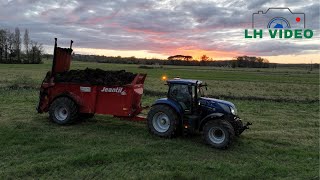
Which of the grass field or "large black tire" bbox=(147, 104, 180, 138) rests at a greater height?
"large black tire" bbox=(147, 104, 180, 138)

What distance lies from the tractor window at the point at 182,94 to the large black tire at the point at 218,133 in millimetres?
998

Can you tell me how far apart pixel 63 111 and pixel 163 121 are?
3833 mm

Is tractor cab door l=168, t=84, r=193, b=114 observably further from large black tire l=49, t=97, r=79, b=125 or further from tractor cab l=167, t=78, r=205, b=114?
large black tire l=49, t=97, r=79, b=125

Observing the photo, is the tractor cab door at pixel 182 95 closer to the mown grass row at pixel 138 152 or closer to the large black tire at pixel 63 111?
the mown grass row at pixel 138 152

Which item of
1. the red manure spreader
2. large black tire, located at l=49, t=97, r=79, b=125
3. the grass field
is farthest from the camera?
large black tire, located at l=49, t=97, r=79, b=125

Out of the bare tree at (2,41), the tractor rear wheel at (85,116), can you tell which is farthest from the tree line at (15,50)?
the tractor rear wheel at (85,116)

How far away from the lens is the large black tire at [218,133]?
9.12 m

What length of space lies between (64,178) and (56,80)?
5.86m

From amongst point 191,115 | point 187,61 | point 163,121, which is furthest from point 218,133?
point 187,61

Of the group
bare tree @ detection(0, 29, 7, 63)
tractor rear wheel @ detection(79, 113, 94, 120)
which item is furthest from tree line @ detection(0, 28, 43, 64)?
tractor rear wheel @ detection(79, 113, 94, 120)

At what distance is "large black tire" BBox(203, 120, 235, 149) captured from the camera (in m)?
9.12

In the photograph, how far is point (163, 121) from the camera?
10453 millimetres

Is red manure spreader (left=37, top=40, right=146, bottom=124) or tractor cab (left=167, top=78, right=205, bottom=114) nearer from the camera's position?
tractor cab (left=167, top=78, right=205, bottom=114)

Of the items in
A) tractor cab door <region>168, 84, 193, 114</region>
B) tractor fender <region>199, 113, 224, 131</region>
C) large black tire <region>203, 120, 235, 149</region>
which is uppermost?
Answer: tractor cab door <region>168, 84, 193, 114</region>
